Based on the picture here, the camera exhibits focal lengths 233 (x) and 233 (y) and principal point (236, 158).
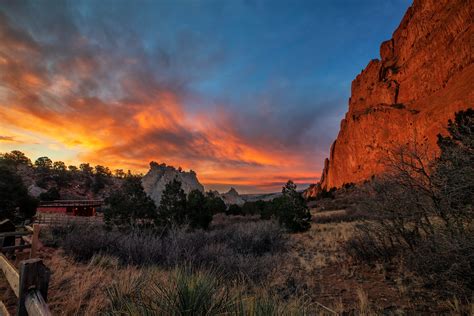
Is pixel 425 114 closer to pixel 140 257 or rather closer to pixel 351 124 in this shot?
pixel 351 124

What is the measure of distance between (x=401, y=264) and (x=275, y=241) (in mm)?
6011

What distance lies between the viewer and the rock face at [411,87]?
49500mm

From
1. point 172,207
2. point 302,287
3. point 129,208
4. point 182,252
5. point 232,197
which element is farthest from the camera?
point 232,197

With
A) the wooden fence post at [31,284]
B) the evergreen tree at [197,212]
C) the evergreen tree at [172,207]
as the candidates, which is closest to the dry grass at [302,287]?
the wooden fence post at [31,284]

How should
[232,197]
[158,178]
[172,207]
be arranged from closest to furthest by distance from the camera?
[172,207] < [158,178] < [232,197]

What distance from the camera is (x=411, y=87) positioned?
63.7m

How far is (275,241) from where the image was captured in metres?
12.2

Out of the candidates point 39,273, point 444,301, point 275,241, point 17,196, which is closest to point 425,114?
point 275,241

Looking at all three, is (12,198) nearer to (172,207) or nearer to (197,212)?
(172,207)

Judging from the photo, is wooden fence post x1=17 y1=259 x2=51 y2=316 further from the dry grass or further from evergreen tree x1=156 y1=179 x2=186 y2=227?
evergreen tree x1=156 y1=179 x2=186 y2=227

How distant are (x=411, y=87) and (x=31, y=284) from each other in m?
81.6

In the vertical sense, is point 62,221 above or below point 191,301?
below

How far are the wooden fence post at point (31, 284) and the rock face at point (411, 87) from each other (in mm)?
42014

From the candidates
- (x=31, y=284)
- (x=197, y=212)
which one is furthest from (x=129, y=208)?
(x=31, y=284)
